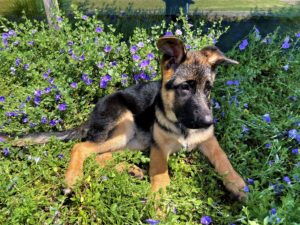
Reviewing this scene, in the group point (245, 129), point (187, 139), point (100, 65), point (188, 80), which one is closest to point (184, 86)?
point (188, 80)

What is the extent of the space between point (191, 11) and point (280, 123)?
3.09 meters

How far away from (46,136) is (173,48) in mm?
1804

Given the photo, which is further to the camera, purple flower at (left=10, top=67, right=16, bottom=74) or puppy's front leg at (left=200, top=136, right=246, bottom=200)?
purple flower at (left=10, top=67, right=16, bottom=74)

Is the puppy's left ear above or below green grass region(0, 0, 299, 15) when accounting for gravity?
below

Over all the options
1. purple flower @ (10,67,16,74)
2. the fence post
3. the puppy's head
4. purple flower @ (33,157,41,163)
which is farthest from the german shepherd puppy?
the fence post

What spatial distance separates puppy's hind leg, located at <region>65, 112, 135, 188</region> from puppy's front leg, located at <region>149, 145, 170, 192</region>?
1.44ft

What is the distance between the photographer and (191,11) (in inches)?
235

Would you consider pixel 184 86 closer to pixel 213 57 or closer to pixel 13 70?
pixel 213 57

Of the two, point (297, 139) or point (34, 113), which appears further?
point (34, 113)

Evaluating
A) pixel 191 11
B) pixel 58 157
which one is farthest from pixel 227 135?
pixel 191 11

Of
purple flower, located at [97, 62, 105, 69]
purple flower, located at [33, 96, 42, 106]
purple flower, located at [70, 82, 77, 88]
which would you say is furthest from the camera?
purple flower, located at [97, 62, 105, 69]

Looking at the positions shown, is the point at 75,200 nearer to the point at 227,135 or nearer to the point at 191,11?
the point at 227,135

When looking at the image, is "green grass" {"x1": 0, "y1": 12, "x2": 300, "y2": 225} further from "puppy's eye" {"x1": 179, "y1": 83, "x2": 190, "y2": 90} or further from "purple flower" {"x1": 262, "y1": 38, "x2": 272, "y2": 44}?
"puppy's eye" {"x1": 179, "y1": 83, "x2": 190, "y2": 90}

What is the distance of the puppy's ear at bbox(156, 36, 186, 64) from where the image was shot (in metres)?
3.03
